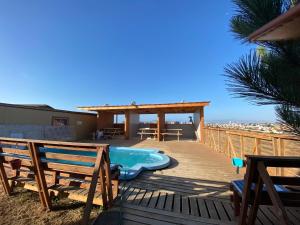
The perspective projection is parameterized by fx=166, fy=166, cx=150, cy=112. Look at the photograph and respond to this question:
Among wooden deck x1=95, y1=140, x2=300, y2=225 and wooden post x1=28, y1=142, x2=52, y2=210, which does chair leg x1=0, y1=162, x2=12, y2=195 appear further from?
wooden deck x1=95, y1=140, x2=300, y2=225

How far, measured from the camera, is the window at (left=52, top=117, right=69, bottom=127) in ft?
34.0

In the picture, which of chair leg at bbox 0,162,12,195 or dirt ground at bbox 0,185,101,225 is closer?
dirt ground at bbox 0,185,101,225

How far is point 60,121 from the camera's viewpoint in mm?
10852

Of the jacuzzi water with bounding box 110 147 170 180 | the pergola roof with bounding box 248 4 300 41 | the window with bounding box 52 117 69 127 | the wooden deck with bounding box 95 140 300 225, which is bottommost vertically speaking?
the jacuzzi water with bounding box 110 147 170 180

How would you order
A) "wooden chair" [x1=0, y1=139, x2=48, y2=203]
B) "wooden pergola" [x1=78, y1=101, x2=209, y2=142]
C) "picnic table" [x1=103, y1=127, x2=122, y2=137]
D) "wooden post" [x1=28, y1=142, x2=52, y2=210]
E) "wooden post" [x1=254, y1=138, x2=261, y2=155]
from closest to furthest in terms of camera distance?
"wooden post" [x1=28, y1=142, x2=52, y2=210] < "wooden chair" [x1=0, y1=139, x2=48, y2=203] < "wooden post" [x1=254, y1=138, x2=261, y2=155] < "wooden pergola" [x1=78, y1=101, x2=209, y2=142] < "picnic table" [x1=103, y1=127, x2=122, y2=137]

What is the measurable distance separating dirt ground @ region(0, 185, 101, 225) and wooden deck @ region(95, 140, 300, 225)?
1.81ft

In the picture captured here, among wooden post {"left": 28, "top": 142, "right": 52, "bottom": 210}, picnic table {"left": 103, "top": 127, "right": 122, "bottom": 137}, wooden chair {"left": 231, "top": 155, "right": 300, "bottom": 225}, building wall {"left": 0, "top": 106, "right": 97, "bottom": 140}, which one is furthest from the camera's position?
picnic table {"left": 103, "top": 127, "right": 122, "bottom": 137}

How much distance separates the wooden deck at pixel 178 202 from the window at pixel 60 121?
8.33m

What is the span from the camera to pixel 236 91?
60.2 inches

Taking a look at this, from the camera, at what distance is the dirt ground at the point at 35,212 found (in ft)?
8.13

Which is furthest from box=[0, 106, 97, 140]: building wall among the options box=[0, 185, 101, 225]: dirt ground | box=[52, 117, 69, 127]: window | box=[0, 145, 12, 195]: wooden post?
box=[0, 185, 101, 225]: dirt ground

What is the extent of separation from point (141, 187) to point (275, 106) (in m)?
2.91

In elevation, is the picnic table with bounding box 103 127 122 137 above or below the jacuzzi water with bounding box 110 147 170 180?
above

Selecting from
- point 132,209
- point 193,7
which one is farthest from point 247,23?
point 193,7
